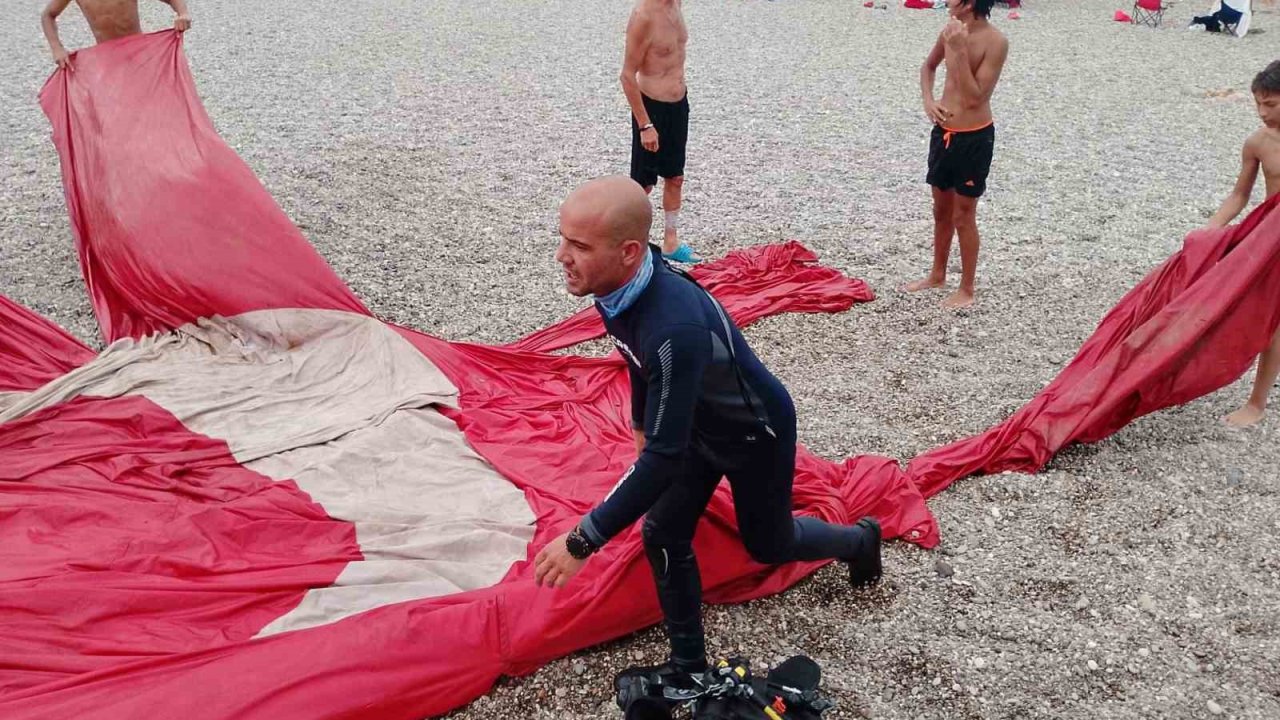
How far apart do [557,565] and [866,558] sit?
1291 millimetres

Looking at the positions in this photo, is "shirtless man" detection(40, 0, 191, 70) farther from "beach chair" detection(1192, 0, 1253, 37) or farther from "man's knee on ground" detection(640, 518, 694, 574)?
"beach chair" detection(1192, 0, 1253, 37)

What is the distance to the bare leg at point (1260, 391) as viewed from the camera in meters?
4.26

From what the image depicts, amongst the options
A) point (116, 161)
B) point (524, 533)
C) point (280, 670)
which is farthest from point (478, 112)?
point (280, 670)

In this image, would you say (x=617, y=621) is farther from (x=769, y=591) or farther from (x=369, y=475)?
(x=369, y=475)

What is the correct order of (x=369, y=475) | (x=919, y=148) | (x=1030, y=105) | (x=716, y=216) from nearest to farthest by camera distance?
1. (x=369, y=475)
2. (x=716, y=216)
3. (x=919, y=148)
4. (x=1030, y=105)

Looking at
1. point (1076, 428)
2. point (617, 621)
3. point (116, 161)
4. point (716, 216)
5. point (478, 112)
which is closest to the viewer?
point (617, 621)

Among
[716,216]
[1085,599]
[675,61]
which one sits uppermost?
[675,61]

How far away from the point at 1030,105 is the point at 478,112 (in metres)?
5.51

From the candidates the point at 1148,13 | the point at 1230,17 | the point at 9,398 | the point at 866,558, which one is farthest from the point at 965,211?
the point at 1148,13

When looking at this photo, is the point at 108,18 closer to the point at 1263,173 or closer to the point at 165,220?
the point at 165,220

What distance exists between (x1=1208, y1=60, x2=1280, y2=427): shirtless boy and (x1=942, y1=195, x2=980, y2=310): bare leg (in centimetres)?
130

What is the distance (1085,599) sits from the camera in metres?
3.32

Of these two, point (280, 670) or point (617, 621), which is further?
point (617, 621)

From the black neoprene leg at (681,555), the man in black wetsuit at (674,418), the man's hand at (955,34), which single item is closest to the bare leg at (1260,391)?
the man's hand at (955,34)
